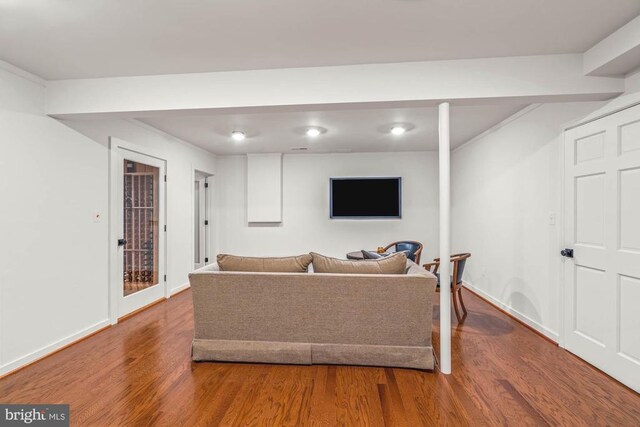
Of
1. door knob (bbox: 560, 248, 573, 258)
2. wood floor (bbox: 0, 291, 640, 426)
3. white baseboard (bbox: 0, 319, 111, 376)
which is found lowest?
wood floor (bbox: 0, 291, 640, 426)

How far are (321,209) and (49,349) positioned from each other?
4.24 m

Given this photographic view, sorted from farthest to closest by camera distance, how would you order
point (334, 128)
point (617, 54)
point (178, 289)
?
1. point (178, 289)
2. point (334, 128)
3. point (617, 54)

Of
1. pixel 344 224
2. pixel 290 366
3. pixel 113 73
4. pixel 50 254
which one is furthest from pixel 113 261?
pixel 344 224

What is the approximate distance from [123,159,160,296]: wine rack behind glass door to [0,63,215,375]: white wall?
36cm

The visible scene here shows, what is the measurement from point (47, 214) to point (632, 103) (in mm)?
4738

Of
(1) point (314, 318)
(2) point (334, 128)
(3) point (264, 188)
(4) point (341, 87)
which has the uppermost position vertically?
(2) point (334, 128)

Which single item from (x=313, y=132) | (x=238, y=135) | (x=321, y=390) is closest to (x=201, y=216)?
(x=238, y=135)

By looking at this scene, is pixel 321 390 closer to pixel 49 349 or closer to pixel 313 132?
pixel 49 349

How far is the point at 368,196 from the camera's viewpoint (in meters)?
5.86

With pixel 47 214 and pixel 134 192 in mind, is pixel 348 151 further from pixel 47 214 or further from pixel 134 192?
pixel 47 214

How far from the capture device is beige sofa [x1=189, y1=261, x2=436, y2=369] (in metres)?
2.49

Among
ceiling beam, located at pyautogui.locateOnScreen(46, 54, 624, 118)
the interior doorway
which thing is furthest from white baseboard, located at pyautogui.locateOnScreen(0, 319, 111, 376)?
the interior doorway

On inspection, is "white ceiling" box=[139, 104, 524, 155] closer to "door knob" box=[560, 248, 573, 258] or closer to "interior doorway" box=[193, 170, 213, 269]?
"interior doorway" box=[193, 170, 213, 269]

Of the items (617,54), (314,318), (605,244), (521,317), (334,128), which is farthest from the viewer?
(334,128)
